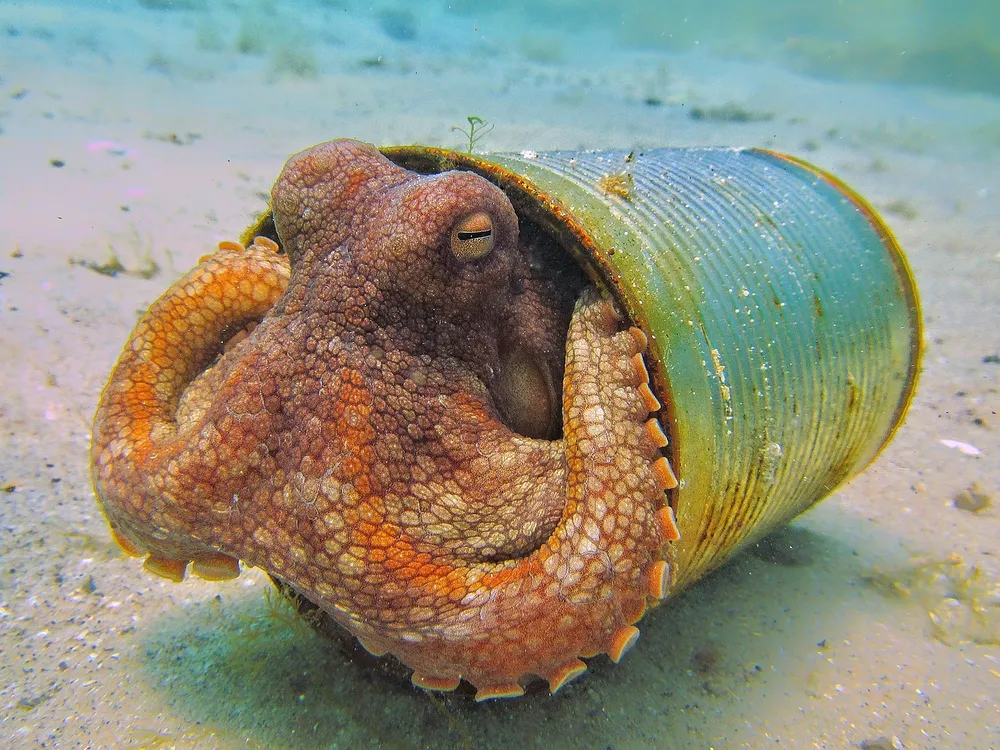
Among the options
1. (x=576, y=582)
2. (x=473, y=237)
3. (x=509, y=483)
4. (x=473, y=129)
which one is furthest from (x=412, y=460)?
(x=473, y=129)

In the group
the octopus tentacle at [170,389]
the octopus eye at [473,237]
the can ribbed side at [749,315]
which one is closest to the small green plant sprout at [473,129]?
the octopus eye at [473,237]

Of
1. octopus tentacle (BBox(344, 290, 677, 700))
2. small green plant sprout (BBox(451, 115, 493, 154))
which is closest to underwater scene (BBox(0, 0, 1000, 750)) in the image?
octopus tentacle (BBox(344, 290, 677, 700))

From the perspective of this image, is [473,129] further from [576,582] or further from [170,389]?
[576,582]

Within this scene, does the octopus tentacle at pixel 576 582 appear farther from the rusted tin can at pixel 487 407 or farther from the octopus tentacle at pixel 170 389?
the octopus tentacle at pixel 170 389

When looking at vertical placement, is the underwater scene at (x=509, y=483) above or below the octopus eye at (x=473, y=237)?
below

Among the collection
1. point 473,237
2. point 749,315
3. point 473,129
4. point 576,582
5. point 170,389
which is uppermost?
point 473,129

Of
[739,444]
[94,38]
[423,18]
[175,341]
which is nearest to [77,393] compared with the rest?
[175,341]

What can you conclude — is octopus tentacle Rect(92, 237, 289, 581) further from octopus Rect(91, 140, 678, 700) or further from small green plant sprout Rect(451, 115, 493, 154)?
small green plant sprout Rect(451, 115, 493, 154)
